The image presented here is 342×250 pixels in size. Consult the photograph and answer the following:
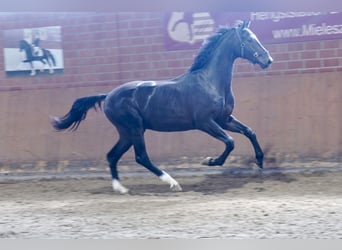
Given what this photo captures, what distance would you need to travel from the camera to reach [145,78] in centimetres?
1021

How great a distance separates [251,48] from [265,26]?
1.32 meters

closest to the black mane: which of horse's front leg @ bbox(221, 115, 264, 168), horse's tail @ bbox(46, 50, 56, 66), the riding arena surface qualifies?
horse's front leg @ bbox(221, 115, 264, 168)

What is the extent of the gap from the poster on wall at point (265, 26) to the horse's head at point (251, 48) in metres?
0.78

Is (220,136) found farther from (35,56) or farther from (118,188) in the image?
(35,56)

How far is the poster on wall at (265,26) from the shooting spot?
9.27 meters

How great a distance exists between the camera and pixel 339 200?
705 centimetres

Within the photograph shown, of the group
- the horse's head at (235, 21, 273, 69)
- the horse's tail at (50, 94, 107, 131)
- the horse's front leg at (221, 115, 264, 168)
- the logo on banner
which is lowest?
the horse's front leg at (221, 115, 264, 168)

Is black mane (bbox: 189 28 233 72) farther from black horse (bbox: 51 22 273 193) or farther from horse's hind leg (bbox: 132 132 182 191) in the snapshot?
horse's hind leg (bbox: 132 132 182 191)

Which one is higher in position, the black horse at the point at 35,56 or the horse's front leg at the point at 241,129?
the black horse at the point at 35,56

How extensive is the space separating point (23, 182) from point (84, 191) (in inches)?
63.8

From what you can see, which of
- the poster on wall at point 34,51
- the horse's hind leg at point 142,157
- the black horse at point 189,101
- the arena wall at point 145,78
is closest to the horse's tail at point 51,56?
the poster on wall at point 34,51

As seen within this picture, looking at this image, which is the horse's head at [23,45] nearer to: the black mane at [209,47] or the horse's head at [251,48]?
the black mane at [209,47]

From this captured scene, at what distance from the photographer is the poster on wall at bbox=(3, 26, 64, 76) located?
34.7ft

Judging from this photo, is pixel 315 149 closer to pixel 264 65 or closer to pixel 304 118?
pixel 304 118
